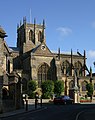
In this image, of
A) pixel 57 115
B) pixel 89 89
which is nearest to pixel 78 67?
pixel 89 89

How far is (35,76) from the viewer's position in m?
83.5

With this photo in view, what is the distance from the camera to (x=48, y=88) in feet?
256

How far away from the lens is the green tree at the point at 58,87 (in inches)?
3169

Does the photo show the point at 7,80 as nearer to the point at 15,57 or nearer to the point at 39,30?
the point at 15,57

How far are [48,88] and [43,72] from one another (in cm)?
863

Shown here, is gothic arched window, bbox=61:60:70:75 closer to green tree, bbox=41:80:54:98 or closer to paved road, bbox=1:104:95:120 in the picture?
Result: green tree, bbox=41:80:54:98

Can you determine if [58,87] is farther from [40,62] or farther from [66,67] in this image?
[66,67]

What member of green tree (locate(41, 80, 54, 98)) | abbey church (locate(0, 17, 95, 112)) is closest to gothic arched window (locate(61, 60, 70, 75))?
abbey church (locate(0, 17, 95, 112))

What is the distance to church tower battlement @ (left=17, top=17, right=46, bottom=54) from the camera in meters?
98.2

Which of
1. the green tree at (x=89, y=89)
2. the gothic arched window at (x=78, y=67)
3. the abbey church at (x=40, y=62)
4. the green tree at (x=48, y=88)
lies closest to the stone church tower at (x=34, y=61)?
the abbey church at (x=40, y=62)

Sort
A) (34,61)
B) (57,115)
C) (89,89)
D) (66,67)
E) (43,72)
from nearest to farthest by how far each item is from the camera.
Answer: (57,115), (34,61), (43,72), (89,89), (66,67)

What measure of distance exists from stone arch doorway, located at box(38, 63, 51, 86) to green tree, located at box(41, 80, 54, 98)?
17.7 ft

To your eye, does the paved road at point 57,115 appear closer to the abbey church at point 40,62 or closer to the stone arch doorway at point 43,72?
the abbey church at point 40,62

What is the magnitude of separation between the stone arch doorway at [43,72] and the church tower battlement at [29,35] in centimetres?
1251
